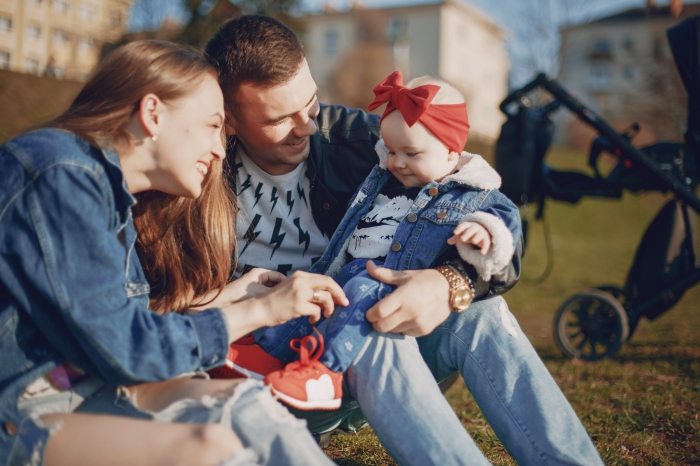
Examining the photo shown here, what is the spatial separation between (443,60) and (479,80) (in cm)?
582

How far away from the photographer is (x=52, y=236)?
4.54 ft

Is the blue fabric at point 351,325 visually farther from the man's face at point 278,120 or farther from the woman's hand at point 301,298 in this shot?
the man's face at point 278,120

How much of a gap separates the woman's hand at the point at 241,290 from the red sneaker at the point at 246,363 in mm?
199

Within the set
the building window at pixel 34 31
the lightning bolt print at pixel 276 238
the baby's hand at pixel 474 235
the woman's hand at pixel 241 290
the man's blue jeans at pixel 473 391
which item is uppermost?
the building window at pixel 34 31

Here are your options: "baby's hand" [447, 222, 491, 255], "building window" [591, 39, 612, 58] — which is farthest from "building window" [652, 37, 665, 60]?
"building window" [591, 39, 612, 58]

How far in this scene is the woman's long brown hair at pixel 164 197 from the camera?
1.61 m

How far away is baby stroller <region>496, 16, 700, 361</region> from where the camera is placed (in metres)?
4.10

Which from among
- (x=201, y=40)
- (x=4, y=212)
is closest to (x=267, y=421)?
(x=4, y=212)

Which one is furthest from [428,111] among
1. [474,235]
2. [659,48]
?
[659,48]

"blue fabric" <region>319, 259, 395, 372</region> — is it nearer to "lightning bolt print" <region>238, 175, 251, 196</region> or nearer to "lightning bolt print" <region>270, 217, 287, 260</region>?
"lightning bolt print" <region>270, 217, 287, 260</region>

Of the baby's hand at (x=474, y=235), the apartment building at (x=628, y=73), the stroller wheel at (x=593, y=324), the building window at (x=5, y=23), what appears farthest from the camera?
the building window at (x=5, y=23)

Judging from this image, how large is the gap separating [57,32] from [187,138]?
1387 centimetres

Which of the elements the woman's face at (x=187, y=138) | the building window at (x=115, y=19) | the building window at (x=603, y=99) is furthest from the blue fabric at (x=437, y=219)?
the building window at (x=603, y=99)

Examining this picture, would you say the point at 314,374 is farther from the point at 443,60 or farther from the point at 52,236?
the point at 443,60
